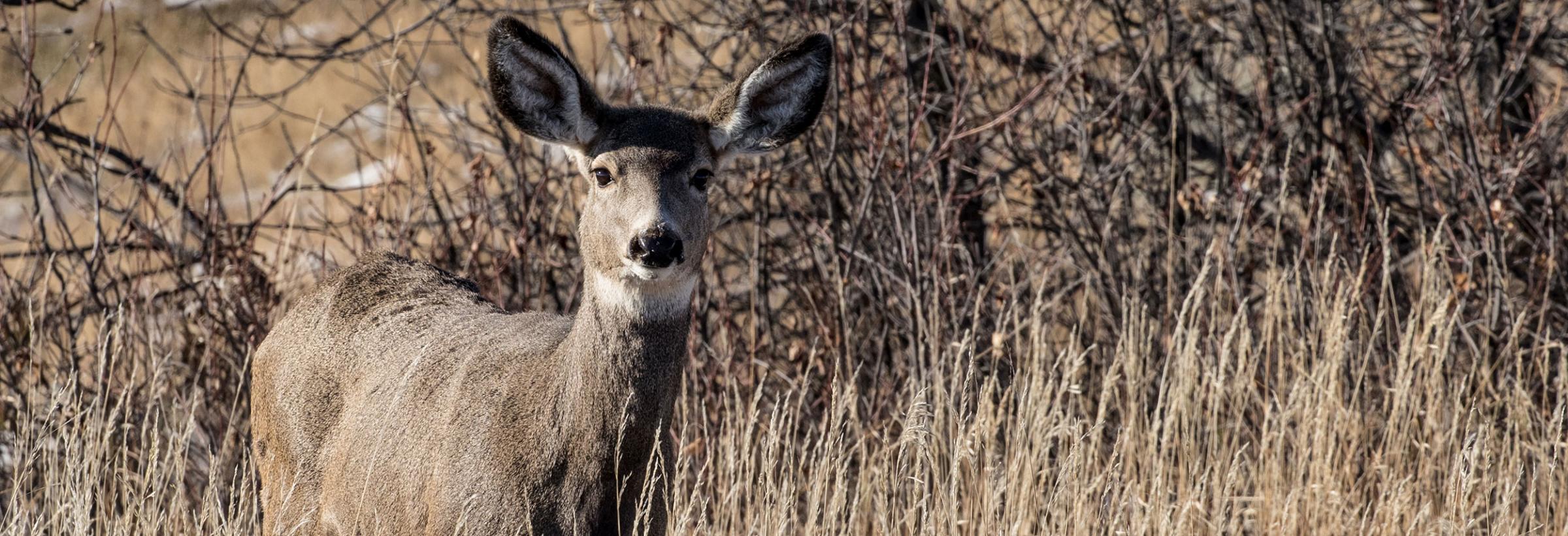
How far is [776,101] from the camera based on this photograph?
4.52 meters

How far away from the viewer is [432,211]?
27.7 ft

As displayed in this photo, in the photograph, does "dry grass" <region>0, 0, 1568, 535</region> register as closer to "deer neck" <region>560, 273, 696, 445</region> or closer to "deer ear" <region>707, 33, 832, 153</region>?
"deer ear" <region>707, 33, 832, 153</region>

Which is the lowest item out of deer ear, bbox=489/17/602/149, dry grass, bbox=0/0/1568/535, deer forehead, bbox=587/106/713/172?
dry grass, bbox=0/0/1568/535

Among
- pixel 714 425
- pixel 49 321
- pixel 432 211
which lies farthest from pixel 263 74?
pixel 714 425

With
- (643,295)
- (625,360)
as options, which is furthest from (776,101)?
(625,360)

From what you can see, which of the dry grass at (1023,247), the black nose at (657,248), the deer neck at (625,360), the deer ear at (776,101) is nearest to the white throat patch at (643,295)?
the deer neck at (625,360)

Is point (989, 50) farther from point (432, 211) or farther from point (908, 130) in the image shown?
point (432, 211)

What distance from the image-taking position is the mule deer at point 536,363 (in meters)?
3.76

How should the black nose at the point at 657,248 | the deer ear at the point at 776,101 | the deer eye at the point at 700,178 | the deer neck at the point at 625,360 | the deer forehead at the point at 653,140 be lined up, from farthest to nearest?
1. the deer ear at the point at 776,101
2. the deer eye at the point at 700,178
3. the deer forehead at the point at 653,140
4. the deer neck at the point at 625,360
5. the black nose at the point at 657,248

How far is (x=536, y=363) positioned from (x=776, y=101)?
108cm

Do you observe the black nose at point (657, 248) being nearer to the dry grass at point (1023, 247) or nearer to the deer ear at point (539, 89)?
the deer ear at point (539, 89)

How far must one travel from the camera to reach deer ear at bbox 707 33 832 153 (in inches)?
172

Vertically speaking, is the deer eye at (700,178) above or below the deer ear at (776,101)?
below

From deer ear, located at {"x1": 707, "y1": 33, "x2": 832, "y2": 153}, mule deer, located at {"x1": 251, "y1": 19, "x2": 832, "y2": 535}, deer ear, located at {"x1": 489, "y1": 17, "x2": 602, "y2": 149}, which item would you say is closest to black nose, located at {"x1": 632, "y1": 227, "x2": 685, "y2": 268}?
mule deer, located at {"x1": 251, "y1": 19, "x2": 832, "y2": 535}
